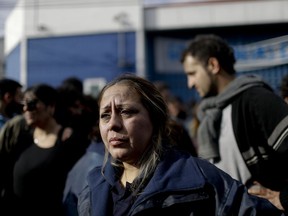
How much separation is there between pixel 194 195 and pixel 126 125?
1.34ft

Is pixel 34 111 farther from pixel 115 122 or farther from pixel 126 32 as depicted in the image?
pixel 126 32

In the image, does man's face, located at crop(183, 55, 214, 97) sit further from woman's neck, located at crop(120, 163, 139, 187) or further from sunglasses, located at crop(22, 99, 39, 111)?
sunglasses, located at crop(22, 99, 39, 111)

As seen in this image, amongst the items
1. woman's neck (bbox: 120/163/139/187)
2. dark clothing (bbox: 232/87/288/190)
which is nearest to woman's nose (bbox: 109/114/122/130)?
woman's neck (bbox: 120/163/139/187)

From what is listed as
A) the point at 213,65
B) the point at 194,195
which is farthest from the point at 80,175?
the point at 194,195

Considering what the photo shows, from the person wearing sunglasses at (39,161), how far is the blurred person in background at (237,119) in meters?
1.28

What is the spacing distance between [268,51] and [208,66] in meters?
3.86

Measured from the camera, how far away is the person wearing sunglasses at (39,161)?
3641 millimetres

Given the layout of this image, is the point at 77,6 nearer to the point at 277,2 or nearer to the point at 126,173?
the point at 277,2

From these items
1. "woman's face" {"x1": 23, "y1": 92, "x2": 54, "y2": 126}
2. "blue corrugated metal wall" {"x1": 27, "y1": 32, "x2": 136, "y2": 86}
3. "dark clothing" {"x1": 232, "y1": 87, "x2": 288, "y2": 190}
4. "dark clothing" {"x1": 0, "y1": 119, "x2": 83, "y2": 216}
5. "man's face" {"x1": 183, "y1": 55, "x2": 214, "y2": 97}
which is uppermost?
"blue corrugated metal wall" {"x1": 27, "y1": 32, "x2": 136, "y2": 86}

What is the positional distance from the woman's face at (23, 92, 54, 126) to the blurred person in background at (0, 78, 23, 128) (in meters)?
0.84

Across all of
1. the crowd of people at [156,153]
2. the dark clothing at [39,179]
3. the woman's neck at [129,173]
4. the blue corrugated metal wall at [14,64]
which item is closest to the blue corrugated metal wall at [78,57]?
the blue corrugated metal wall at [14,64]

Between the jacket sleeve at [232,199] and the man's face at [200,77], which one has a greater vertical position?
the man's face at [200,77]

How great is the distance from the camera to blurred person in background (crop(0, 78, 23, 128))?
15.6ft

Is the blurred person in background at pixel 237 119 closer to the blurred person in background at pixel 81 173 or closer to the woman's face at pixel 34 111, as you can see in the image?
the blurred person in background at pixel 81 173
